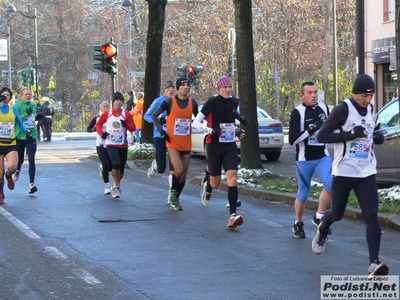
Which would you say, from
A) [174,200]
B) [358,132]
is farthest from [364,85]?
[174,200]

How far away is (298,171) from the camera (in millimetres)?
10211

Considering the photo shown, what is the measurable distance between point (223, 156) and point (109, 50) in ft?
39.0

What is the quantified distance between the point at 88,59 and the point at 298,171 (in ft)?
175

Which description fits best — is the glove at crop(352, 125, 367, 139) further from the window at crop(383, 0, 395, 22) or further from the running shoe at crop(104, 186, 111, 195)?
the window at crop(383, 0, 395, 22)

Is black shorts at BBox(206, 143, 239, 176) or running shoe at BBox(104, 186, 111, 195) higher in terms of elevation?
black shorts at BBox(206, 143, 239, 176)

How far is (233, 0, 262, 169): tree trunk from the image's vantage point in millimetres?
17125

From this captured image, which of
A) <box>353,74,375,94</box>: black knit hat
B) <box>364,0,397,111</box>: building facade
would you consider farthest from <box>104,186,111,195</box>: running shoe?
<box>364,0,397,111</box>: building facade

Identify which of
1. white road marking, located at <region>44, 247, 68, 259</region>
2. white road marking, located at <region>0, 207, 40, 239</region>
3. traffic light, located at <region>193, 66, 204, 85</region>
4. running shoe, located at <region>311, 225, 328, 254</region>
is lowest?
white road marking, located at <region>44, 247, 68, 259</region>

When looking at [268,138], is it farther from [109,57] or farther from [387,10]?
[387,10]

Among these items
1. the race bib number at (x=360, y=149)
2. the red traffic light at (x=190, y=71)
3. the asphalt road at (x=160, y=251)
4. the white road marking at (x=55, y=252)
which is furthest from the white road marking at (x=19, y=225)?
the red traffic light at (x=190, y=71)

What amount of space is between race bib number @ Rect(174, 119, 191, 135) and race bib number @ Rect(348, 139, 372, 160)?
200 inches

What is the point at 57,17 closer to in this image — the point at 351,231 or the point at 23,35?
the point at 23,35

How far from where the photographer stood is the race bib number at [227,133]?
11.2 meters

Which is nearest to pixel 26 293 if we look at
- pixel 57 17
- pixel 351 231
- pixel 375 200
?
pixel 375 200
